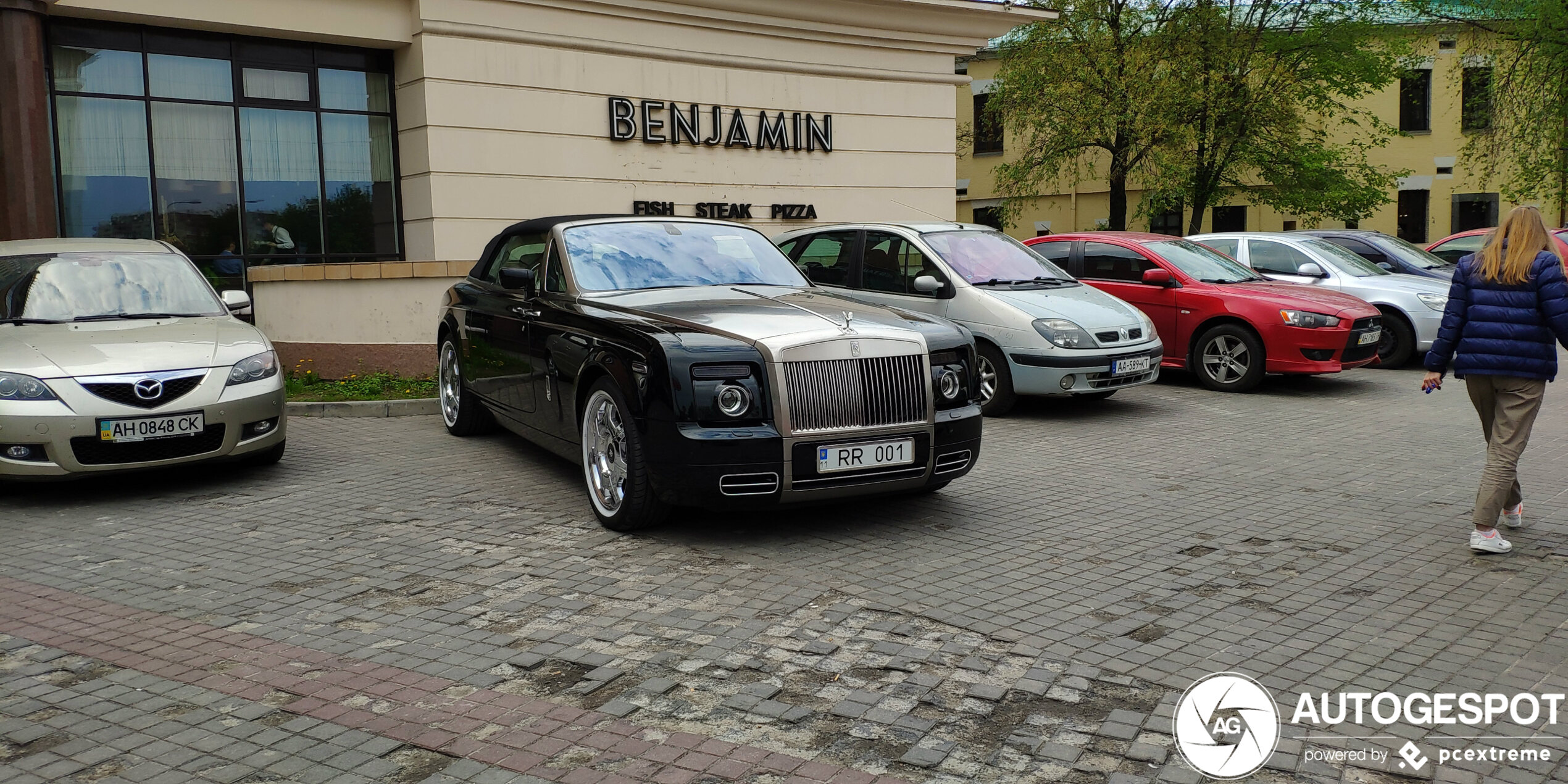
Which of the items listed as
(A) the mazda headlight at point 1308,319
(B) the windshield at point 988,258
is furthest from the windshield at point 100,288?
(A) the mazda headlight at point 1308,319

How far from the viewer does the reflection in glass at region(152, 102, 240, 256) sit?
1335cm

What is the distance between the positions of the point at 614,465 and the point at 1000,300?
5.01m

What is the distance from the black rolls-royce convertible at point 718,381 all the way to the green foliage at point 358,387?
3891 millimetres

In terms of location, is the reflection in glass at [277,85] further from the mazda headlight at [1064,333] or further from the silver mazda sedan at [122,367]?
the mazda headlight at [1064,333]

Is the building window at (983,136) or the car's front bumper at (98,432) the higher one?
the building window at (983,136)

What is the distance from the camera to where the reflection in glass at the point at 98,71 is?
12.7m

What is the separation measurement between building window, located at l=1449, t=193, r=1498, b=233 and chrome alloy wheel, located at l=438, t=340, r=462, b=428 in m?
32.5

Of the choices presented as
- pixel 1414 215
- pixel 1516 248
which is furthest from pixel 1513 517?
pixel 1414 215

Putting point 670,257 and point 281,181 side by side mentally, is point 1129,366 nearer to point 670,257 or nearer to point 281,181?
point 670,257

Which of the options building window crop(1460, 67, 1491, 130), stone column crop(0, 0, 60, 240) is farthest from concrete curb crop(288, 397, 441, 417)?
building window crop(1460, 67, 1491, 130)

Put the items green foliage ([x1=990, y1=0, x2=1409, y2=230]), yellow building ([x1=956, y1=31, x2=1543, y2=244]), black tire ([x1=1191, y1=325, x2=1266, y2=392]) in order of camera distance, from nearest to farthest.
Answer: black tire ([x1=1191, y1=325, x2=1266, y2=392]) < green foliage ([x1=990, y1=0, x2=1409, y2=230]) < yellow building ([x1=956, y1=31, x2=1543, y2=244])

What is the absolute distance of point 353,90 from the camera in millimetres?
14516

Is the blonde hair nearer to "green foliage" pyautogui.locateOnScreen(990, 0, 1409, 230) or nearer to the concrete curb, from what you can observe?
Answer: the concrete curb

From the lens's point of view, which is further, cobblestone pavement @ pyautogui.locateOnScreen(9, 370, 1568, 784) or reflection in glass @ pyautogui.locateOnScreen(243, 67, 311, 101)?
reflection in glass @ pyautogui.locateOnScreen(243, 67, 311, 101)
